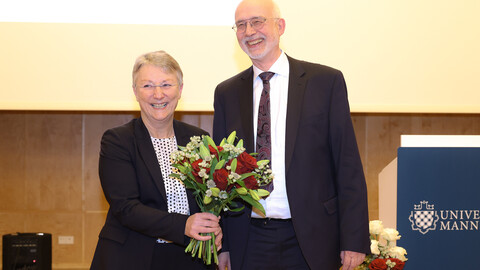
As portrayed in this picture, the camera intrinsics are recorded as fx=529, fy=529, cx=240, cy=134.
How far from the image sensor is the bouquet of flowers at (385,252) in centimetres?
288

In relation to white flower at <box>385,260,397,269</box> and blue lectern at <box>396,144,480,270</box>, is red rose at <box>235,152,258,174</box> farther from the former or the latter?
blue lectern at <box>396,144,480,270</box>

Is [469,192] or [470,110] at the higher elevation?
[470,110]

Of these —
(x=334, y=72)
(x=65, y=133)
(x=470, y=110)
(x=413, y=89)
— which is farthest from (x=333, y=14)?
(x=65, y=133)

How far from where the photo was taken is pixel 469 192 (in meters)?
3.24

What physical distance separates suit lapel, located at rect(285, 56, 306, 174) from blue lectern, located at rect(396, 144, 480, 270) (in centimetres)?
98

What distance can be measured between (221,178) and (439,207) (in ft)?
5.63

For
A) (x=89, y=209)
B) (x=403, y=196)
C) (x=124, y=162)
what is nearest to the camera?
(x=124, y=162)

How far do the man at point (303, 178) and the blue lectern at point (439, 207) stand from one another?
2.74 ft

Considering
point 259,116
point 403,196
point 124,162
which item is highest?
point 259,116

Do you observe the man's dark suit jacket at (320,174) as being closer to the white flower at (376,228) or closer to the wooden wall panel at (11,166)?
Answer: the white flower at (376,228)

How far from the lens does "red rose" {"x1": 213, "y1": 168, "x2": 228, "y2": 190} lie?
6.95 feet

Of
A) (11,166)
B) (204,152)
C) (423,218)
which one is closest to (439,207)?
(423,218)

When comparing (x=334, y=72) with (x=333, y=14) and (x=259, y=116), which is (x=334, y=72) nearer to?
(x=259, y=116)

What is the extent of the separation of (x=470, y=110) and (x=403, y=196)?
89.9 inches
